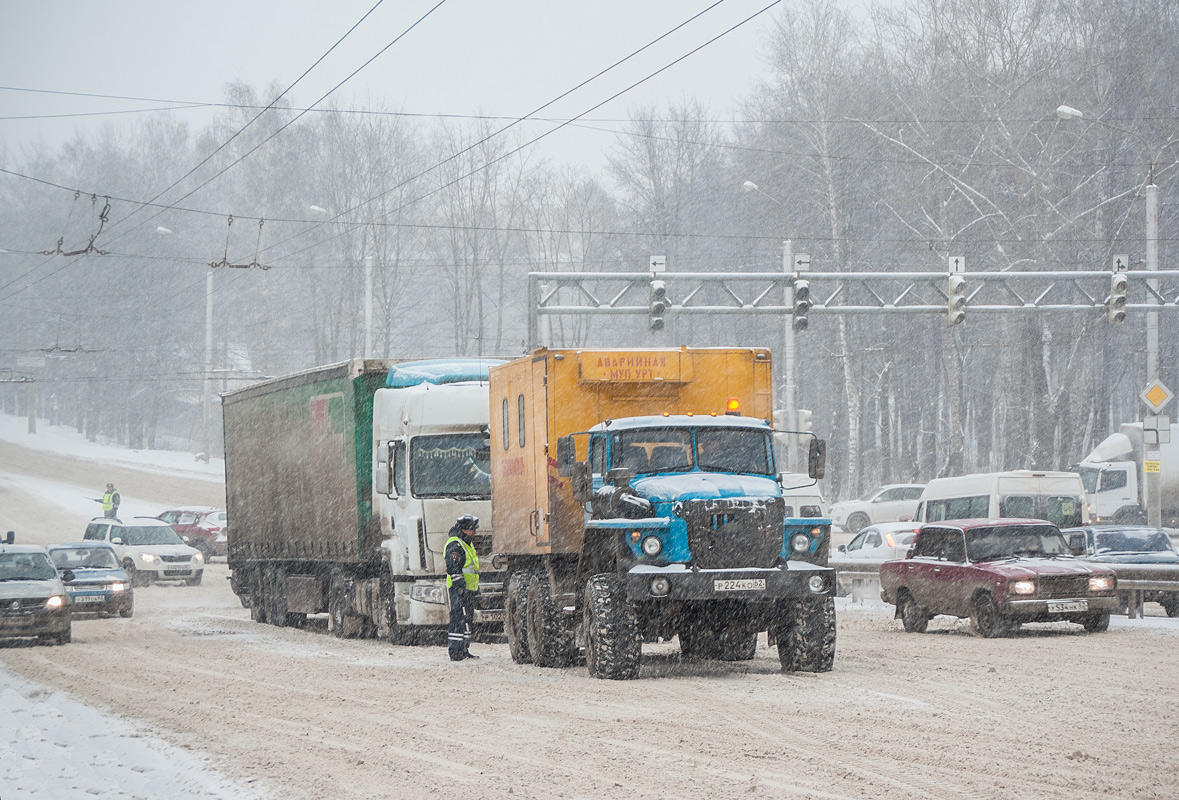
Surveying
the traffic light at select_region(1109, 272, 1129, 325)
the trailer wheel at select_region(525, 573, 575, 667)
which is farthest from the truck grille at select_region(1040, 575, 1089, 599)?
the traffic light at select_region(1109, 272, 1129, 325)

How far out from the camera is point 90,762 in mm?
10320

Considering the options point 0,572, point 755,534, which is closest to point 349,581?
point 0,572

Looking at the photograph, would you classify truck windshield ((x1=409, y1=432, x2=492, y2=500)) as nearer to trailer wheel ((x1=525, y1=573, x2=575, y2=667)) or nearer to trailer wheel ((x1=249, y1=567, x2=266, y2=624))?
trailer wheel ((x1=525, y1=573, x2=575, y2=667))

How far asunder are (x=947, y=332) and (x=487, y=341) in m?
34.1

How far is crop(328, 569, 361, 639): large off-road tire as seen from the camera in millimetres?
22125

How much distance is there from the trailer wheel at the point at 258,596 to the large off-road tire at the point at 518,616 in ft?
33.4

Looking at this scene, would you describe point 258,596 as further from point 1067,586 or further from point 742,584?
point 742,584

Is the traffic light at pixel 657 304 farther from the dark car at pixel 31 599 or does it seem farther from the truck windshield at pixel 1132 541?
the dark car at pixel 31 599

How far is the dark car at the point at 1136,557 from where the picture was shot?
21.2 m

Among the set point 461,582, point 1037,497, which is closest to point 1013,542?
point 461,582

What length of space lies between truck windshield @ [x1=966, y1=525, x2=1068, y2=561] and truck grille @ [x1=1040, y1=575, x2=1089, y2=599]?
3.63ft

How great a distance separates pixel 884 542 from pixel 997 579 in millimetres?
11340

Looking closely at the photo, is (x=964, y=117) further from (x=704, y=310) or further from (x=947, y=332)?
(x=704, y=310)

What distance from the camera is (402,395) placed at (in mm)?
20547
